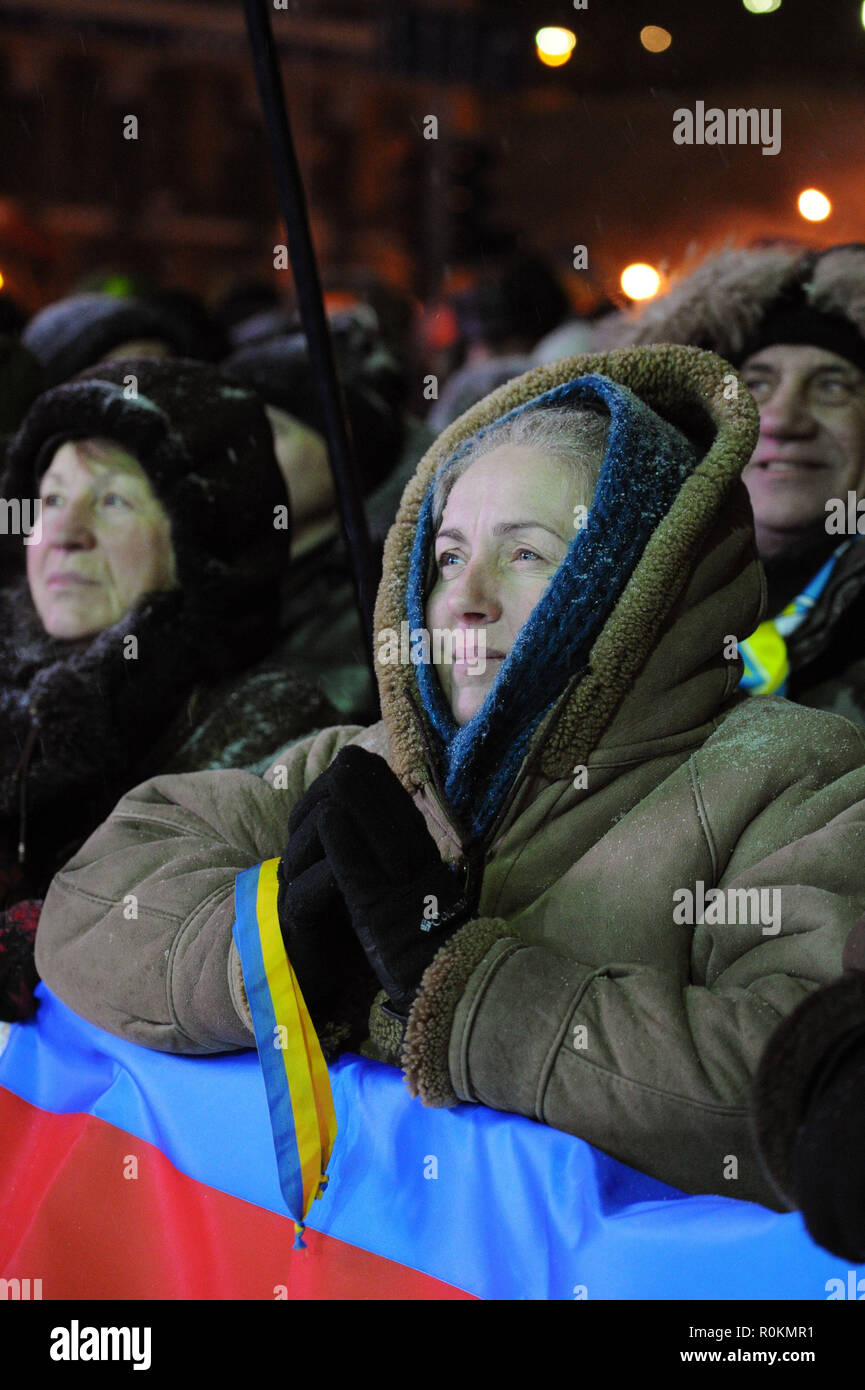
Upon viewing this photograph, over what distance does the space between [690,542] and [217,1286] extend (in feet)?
3.08

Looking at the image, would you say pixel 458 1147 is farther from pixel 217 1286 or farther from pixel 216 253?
pixel 216 253

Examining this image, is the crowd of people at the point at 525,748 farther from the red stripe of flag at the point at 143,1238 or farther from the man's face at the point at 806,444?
the red stripe of flag at the point at 143,1238

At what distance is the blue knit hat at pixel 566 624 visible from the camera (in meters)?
1.46

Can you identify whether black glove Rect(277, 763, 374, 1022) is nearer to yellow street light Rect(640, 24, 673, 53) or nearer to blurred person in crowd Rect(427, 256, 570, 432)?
yellow street light Rect(640, 24, 673, 53)

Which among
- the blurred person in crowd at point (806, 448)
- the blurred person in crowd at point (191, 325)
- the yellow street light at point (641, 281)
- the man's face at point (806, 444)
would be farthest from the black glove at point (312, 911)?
the blurred person in crowd at point (191, 325)

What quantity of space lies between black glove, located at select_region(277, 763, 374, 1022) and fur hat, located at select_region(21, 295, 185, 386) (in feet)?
6.35

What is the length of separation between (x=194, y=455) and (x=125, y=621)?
0.28 metres

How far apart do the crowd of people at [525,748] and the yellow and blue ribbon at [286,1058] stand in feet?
0.12

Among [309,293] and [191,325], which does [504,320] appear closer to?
[191,325]

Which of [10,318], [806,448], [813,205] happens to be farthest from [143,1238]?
[10,318]

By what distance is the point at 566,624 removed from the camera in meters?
1.46

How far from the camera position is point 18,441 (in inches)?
91.4
